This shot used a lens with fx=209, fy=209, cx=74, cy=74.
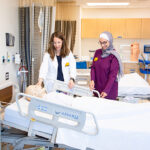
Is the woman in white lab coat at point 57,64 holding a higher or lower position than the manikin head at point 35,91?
higher

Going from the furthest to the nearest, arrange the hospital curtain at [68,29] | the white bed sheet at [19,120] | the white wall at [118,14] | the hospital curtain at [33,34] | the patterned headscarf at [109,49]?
the white wall at [118,14]
the hospital curtain at [68,29]
the hospital curtain at [33,34]
the patterned headscarf at [109,49]
the white bed sheet at [19,120]

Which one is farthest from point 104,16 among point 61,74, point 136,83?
point 61,74

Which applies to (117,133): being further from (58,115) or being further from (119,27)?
(119,27)

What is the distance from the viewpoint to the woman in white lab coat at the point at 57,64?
2.52m

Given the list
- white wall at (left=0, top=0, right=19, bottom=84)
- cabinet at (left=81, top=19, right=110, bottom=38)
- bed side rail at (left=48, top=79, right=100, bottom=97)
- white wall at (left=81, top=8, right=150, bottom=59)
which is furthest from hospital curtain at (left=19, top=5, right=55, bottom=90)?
white wall at (left=81, top=8, right=150, bottom=59)

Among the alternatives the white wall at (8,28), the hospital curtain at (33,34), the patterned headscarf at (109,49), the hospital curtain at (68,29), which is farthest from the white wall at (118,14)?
the patterned headscarf at (109,49)

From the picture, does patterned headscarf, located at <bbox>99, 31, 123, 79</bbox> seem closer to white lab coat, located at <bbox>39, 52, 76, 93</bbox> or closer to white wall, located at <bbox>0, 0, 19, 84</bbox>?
white lab coat, located at <bbox>39, 52, 76, 93</bbox>

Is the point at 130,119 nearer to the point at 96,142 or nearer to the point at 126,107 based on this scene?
the point at 126,107

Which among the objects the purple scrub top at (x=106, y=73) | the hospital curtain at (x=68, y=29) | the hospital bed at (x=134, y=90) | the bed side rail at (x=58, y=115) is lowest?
the hospital bed at (x=134, y=90)

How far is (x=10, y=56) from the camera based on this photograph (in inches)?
136

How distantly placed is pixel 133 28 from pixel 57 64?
13.6 feet

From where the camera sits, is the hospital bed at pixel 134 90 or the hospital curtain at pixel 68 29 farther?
the hospital curtain at pixel 68 29

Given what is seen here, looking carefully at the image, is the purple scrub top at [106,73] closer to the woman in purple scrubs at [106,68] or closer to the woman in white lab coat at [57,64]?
the woman in purple scrubs at [106,68]

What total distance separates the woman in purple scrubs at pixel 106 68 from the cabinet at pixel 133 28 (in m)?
3.86
